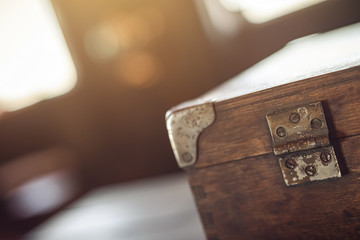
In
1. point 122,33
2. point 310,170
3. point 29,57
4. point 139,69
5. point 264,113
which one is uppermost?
point 29,57

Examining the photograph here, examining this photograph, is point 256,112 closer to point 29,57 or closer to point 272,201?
point 272,201

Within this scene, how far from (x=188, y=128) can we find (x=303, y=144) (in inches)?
8.5

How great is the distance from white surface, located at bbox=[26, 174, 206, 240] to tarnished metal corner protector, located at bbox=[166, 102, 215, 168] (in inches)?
10.0

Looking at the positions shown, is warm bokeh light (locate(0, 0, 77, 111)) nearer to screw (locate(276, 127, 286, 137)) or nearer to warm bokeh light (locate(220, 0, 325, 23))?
warm bokeh light (locate(220, 0, 325, 23))

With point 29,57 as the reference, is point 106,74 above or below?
below

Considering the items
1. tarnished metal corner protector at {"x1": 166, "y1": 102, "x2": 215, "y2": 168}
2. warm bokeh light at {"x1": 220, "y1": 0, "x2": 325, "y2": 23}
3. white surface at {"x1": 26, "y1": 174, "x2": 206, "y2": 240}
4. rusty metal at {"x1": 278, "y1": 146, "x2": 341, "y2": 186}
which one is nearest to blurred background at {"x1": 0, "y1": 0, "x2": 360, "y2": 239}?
warm bokeh light at {"x1": 220, "y1": 0, "x2": 325, "y2": 23}

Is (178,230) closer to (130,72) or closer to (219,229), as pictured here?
(219,229)

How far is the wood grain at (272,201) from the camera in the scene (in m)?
0.66

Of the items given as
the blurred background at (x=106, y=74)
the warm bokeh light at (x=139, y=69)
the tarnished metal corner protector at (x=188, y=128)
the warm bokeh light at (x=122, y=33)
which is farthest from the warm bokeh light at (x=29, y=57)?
the tarnished metal corner protector at (x=188, y=128)

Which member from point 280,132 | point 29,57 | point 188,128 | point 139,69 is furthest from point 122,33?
point 280,132

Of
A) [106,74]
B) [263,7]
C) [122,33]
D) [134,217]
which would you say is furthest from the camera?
[106,74]

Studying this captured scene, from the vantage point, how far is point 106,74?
301cm

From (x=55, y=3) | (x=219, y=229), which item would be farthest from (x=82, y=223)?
(x=55, y=3)

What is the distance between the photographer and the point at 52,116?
328 centimetres
